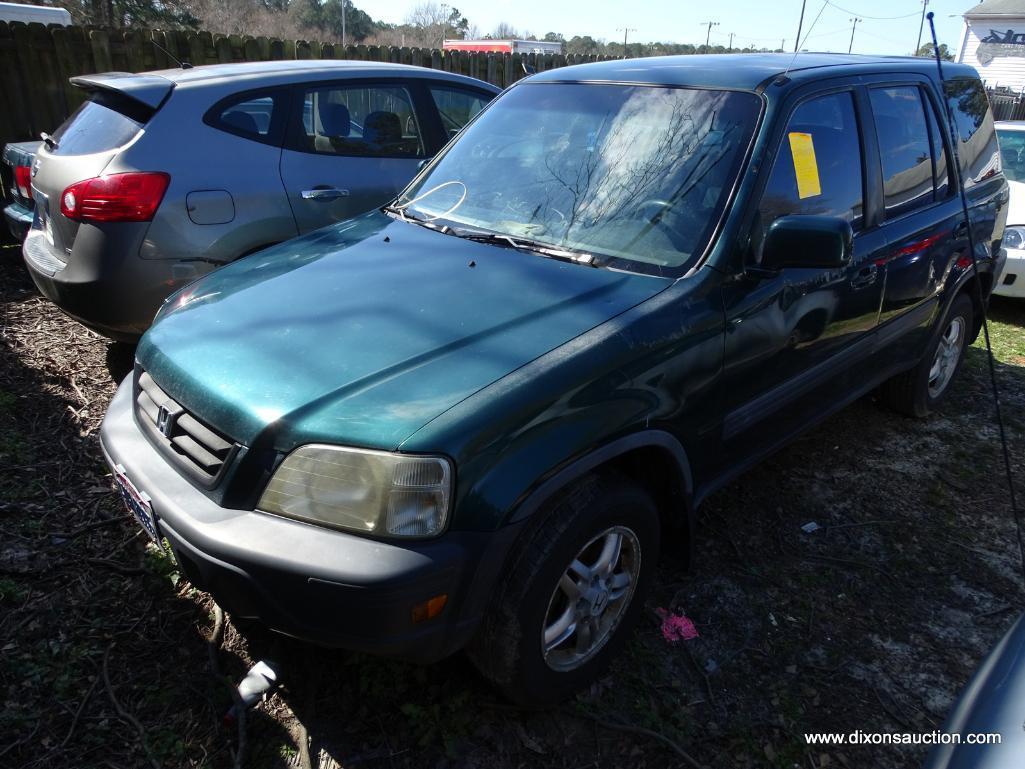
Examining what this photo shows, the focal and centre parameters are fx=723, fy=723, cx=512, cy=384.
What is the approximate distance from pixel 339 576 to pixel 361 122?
3818 millimetres

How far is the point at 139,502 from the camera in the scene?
2.23 m

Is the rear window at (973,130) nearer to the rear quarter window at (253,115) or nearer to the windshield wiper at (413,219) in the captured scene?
the windshield wiper at (413,219)

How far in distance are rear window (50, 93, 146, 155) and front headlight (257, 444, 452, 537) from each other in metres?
2.96

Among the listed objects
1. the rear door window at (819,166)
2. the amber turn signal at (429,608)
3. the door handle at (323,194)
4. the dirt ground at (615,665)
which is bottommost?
the dirt ground at (615,665)

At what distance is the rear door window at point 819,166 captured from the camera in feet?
8.91

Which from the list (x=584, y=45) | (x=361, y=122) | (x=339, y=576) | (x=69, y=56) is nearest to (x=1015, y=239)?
(x=361, y=122)

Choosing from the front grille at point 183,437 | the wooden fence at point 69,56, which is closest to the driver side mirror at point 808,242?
the front grille at point 183,437

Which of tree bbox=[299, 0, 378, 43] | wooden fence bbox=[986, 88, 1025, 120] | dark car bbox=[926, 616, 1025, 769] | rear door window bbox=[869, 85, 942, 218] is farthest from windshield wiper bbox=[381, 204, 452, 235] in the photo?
tree bbox=[299, 0, 378, 43]

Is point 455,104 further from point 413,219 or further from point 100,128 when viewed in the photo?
point 413,219

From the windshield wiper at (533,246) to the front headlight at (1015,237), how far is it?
5507 millimetres

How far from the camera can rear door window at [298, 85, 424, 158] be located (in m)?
4.53

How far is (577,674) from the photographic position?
7.63ft

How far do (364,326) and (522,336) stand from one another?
0.50m

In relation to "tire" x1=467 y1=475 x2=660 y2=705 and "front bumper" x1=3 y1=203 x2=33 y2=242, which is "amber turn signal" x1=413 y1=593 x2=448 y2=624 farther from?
"front bumper" x1=3 y1=203 x2=33 y2=242
